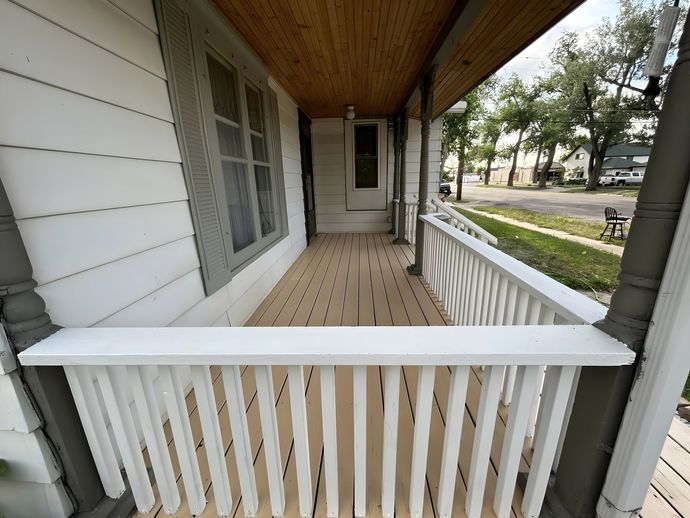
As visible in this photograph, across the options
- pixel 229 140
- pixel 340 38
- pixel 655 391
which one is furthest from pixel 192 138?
pixel 655 391

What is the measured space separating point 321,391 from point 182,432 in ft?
1.78

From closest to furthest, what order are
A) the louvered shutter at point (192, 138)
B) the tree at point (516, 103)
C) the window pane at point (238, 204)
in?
the louvered shutter at point (192, 138) → the window pane at point (238, 204) → the tree at point (516, 103)

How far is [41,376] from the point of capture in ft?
2.77

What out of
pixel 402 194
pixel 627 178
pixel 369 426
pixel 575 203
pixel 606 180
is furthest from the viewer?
pixel 606 180

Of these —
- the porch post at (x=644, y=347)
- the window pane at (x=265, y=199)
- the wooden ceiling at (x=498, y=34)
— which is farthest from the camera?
the window pane at (x=265, y=199)

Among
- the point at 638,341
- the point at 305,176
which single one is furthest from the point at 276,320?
the point at 305,176

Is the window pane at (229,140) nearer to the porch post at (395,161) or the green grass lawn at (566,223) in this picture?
the porch post at (395,161)

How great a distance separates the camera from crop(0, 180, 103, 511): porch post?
771 mm

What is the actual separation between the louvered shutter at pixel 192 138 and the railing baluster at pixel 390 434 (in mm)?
1401

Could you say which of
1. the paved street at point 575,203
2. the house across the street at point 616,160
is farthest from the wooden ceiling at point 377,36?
the house across the street at point 616,160

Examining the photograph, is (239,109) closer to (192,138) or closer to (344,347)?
(192,138)

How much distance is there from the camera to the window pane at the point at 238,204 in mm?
2258

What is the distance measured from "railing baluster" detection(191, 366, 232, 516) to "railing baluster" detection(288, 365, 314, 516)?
0.25 metres

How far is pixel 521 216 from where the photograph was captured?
12977 millimetres
